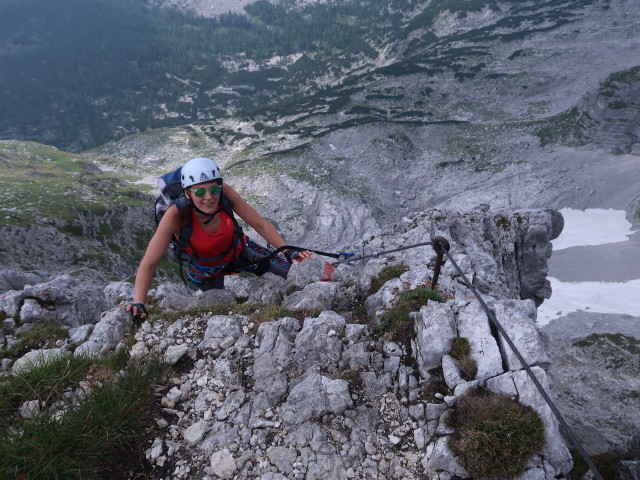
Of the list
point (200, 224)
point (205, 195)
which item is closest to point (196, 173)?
point (205, 195)

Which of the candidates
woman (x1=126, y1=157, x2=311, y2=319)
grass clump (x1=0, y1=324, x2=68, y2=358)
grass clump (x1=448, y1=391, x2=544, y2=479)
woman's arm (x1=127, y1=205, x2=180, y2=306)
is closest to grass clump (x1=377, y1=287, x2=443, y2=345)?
grass clump (x1=448, y1=391, x2=544, y2=479)

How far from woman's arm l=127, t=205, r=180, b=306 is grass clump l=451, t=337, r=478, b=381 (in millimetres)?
6136

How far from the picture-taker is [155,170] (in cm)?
15125

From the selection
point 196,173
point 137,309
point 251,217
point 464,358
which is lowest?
point 464,358

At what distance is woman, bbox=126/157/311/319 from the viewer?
721 cm

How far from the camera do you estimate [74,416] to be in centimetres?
451

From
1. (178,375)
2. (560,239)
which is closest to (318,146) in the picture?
(560,239)

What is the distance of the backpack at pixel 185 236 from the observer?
25.3 feet

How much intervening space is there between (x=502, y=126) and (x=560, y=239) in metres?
52.9

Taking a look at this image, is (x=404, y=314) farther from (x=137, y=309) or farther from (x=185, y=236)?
(x=137, y=309)

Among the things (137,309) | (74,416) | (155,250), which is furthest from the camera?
(137,309)

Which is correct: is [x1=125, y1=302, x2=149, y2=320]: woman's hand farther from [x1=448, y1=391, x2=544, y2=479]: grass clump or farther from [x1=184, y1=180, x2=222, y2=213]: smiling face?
[x1=448, y1=391, x2=544, y2=479]: grass clump

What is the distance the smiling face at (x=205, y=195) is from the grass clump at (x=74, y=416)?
10.7ft

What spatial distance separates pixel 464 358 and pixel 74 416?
5981 mm
